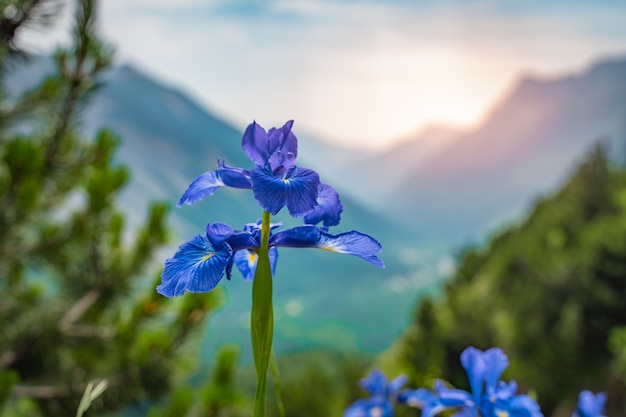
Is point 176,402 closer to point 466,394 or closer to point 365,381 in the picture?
point 365,381

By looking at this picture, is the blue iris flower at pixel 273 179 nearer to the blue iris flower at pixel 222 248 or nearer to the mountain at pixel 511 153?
the blue iris flower at pixel 222 248

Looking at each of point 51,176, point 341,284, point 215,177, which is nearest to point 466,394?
point 215,177

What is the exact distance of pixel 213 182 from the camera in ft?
2.35

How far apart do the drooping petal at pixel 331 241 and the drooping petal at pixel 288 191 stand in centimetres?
5

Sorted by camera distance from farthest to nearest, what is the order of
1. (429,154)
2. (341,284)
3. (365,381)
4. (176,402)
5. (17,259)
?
(429,154) < (341,284) < (17,259) < (176,402) < (365,381)

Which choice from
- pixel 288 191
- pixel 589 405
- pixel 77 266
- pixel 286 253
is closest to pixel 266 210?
pixel 288 191

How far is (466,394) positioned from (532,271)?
48.0 ft

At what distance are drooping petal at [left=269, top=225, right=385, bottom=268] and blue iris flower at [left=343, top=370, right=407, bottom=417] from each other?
2.28 ft

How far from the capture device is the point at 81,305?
2918mm

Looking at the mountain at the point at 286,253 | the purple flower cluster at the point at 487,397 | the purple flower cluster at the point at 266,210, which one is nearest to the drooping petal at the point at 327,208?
the purple flower cluster at the point at 266,210

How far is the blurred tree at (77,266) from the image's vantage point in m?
2.43

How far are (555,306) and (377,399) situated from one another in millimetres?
13213

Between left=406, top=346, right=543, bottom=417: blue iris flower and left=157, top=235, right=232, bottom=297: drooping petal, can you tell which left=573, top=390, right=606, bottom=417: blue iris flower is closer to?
left=406, top=346, right=543, bottom=417: blue iris flower

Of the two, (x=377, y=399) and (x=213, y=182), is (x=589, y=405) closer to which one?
(x=377, y=399)
